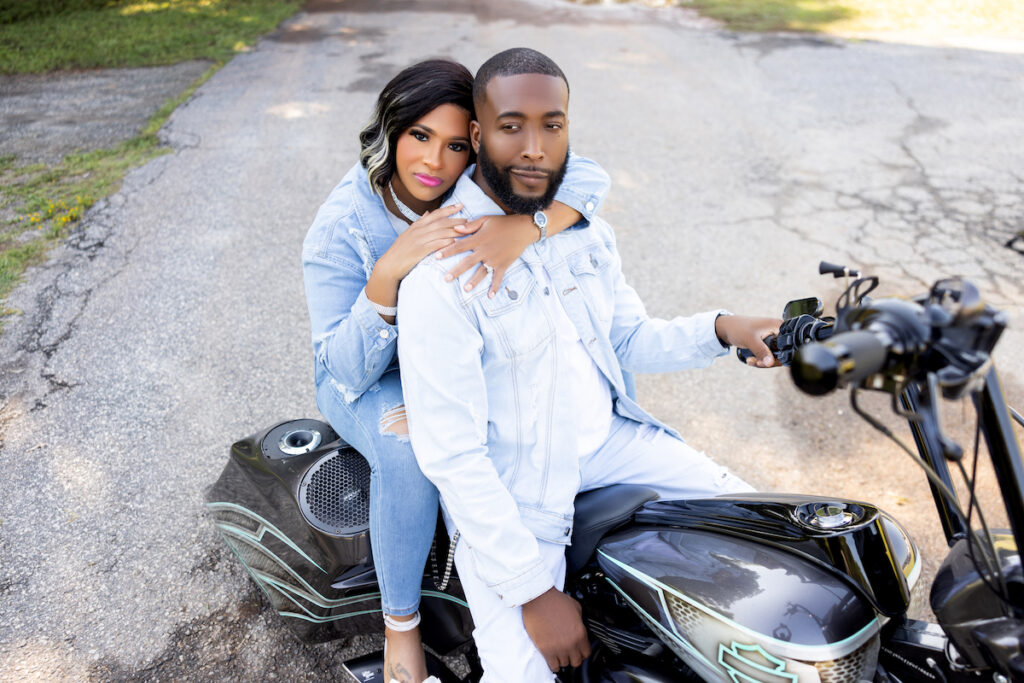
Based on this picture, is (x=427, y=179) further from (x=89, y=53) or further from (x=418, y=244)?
(x=89, y=53)

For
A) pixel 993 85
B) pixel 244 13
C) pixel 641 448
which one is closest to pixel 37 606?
pixel 641 448

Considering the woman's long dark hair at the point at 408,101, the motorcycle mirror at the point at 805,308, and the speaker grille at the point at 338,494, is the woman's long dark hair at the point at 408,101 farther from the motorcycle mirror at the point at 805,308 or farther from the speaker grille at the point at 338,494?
the motorcycle mirror at the point at 805,308

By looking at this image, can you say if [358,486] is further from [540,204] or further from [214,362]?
[214,362]

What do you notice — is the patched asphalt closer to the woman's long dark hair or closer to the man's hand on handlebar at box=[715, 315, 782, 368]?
the woman's long dark hair

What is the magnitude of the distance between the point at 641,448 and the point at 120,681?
169 cm

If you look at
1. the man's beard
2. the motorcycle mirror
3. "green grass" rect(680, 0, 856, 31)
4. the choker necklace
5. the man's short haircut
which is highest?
the man's short haircut

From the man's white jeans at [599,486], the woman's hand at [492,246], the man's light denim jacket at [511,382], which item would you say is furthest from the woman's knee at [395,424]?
the woman's hand at [492,246]

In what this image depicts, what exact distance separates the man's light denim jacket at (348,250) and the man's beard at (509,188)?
0.50 ft

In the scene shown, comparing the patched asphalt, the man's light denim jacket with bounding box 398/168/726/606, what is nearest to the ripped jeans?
the man's light denim jacket with bounding box 398/168/726/606

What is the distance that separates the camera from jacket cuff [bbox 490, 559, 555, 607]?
1584 millimetres

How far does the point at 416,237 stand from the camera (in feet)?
5.65

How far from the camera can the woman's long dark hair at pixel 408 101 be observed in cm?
196

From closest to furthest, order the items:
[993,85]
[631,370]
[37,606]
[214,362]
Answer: [631,370], [37,606], [214,362], [993,85]

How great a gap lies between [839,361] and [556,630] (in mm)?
941
